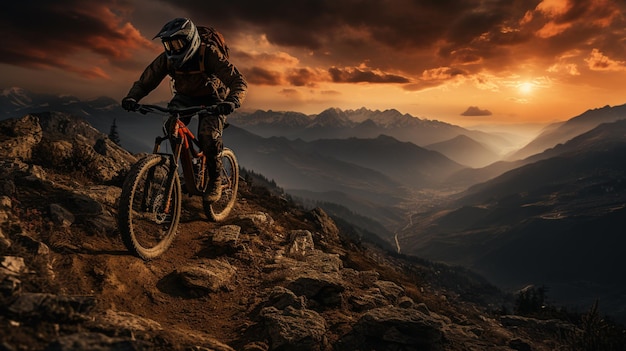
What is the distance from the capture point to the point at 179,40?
305 inches

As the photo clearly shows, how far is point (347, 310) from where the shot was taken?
27.6 ft

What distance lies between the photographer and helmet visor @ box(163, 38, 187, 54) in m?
7.72

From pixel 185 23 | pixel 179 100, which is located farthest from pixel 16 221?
pixel 185 23

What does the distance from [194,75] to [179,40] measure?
3.57 ft

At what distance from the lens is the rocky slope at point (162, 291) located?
4.12 metres

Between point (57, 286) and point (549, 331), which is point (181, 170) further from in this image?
point (549, 331)

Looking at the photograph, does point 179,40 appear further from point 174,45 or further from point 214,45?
point 214,45

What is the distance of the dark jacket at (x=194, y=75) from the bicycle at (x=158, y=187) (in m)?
0.91

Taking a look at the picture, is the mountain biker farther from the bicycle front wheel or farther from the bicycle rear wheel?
the bicycle rear wheel

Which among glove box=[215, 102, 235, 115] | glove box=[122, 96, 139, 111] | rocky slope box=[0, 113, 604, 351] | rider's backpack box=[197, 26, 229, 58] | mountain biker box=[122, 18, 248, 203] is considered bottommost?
rocky slope box=[0, 113, 604, 351]

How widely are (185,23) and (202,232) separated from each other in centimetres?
625

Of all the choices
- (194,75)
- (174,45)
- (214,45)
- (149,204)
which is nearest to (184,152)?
(149,204)

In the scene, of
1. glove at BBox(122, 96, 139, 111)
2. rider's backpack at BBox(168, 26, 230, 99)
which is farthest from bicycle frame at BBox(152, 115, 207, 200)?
rider's backpack at BBox(168, 26, 230, 99)

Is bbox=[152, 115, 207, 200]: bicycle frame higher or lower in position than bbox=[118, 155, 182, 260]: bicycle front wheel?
higher
